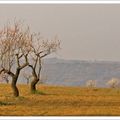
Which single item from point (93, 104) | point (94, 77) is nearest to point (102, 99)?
point (93, 104)

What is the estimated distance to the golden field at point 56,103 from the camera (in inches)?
1152

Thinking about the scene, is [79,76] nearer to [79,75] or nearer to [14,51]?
[79,75]

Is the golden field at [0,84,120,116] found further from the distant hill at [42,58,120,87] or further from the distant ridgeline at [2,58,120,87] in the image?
the distant ridgeline at [2,58,120,87]

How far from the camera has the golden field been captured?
29250mm

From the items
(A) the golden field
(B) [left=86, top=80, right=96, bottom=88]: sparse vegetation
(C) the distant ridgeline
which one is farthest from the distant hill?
(A) the golden field

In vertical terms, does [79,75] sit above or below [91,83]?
above

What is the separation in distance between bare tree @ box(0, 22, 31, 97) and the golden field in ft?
5.71

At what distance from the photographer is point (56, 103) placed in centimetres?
3409

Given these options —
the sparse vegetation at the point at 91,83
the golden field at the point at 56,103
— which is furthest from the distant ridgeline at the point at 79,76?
the golden field at the point at 56,103

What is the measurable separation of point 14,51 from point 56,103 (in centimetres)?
666

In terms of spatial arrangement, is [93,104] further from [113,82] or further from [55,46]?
[113,82]

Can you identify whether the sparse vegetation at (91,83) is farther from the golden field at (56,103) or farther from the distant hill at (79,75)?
the golden field at (56,103)

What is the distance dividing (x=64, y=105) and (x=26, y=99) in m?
4.19

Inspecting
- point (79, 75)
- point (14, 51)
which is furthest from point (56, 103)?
point (79, 75)
